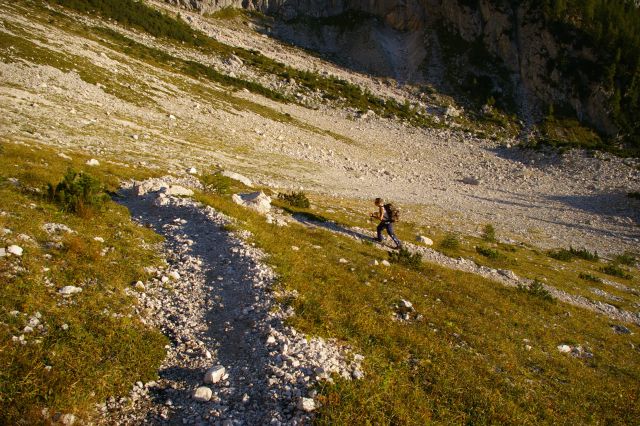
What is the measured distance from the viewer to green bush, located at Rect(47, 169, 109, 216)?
1177cm

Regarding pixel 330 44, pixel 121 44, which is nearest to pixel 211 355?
pixel 121 44

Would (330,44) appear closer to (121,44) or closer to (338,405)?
(121,44)

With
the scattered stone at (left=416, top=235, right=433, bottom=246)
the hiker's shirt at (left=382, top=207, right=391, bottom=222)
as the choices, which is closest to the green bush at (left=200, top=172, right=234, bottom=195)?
the hiker's shirt at (left=382, top=207, right=391, bottom=222)

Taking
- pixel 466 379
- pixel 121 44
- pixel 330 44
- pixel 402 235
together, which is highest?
pixel 330 44

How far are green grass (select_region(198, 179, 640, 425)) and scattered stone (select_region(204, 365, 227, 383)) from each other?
199cm

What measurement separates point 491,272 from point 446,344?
34.8 ft

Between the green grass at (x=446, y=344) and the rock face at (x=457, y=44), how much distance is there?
270ft

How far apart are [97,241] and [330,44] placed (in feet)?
399

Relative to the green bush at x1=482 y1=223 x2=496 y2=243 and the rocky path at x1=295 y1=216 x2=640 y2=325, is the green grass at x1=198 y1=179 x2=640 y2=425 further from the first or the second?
the green bush at x1=482 y1=223 x2=496 y2=243

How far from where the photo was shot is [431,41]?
343 feet

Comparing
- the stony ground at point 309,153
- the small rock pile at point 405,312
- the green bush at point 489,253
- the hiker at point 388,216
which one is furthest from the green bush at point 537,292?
the stony ground at point 309,153

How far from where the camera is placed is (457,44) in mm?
100688

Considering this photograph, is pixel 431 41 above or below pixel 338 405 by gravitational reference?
above

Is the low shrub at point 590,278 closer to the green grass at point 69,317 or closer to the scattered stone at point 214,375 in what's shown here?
the scattered stone at point 214,375
